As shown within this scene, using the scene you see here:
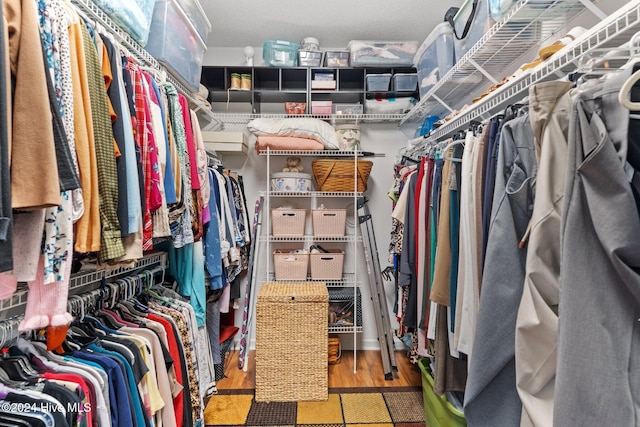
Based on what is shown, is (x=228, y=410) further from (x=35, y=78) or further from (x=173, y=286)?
(x=35, y=78)

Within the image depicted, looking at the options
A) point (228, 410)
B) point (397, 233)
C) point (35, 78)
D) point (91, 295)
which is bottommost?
point (228, 410)

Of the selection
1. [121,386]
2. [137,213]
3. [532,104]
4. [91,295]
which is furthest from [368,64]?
[121,386]

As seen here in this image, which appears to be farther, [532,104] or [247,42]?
[247,42]

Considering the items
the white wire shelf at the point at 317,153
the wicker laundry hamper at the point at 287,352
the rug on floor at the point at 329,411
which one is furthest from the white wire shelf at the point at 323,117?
the rug on floor at the point at 329,411

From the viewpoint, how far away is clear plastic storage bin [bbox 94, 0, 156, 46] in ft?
3.70

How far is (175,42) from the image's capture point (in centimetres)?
155

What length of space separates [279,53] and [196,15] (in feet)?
2.63

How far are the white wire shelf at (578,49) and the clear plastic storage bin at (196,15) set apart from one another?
4.79ft

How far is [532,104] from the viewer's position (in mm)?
796

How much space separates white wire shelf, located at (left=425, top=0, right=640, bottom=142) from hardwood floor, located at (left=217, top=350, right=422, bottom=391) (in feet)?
5.88

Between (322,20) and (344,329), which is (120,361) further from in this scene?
(322,20)

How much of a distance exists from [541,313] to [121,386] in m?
1.12

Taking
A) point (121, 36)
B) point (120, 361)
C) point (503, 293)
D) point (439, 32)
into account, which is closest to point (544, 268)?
point (503, 293)

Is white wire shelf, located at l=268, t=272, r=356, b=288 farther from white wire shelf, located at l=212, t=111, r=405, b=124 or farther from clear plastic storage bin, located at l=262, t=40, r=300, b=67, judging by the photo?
clear plastic storage bin, located at l=262, t=40, r=300, b=67
